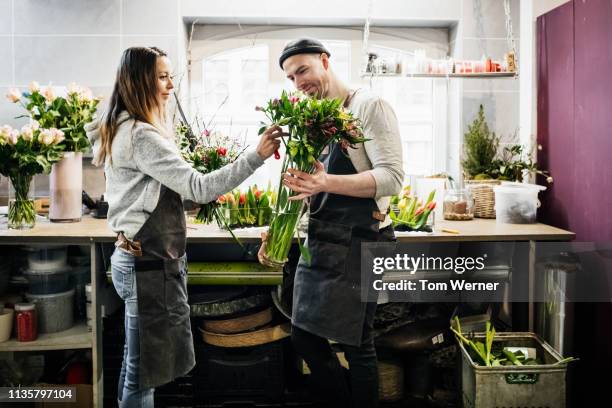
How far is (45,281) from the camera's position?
2887 millimetres

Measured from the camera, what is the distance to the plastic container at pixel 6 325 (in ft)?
9.10

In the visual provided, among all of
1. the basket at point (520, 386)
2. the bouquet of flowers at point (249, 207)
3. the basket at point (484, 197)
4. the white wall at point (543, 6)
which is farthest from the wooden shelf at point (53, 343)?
the white wall at point (543, 6)

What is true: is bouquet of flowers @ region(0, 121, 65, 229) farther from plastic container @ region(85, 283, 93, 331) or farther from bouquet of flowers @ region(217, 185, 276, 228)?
bouquet of flowers @ region(217, 185, 276, 228)

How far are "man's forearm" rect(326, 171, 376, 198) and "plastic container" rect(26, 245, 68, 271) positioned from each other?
5.18 ft

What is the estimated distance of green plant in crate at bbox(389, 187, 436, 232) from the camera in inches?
114

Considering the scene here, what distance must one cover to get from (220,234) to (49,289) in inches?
34.9

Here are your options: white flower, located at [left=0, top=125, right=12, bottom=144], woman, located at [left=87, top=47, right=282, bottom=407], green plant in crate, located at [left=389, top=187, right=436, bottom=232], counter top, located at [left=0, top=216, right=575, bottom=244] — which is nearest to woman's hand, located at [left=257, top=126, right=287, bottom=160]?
woman, located at [left=87, top=47, right=282, bottom=407]

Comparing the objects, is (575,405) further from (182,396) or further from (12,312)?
(12,312)

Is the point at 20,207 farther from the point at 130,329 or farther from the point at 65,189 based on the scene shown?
the point at 130,329

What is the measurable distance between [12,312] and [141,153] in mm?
1378

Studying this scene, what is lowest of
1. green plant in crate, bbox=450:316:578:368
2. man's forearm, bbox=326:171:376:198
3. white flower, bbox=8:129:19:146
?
green plant in crate, bbox=450:316:578:368

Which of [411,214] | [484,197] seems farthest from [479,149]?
[411,214]

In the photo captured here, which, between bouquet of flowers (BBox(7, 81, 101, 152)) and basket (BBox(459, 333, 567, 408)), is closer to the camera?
basket (BBox(459, 333, 567, 408))

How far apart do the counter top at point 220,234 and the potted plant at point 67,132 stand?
0.42ft
